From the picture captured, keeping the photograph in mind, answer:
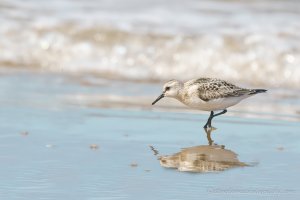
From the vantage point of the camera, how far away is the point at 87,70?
11.4 meters

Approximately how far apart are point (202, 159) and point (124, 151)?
0.62m

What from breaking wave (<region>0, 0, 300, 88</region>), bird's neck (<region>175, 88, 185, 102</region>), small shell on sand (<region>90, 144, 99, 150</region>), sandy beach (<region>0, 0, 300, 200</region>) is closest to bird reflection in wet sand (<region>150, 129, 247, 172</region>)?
sandy beach (<region>0, 0, 300, 200</region>)

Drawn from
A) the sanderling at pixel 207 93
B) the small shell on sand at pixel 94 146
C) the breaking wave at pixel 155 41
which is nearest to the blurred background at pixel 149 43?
the breaking wave at pixel 155 41

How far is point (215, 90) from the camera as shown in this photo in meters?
7.13

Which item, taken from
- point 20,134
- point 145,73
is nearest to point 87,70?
point 145,73

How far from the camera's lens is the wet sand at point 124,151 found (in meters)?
4.83

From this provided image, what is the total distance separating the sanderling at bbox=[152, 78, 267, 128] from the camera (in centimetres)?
708

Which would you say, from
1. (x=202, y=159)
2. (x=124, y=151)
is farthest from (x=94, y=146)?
(x=202, y=159)

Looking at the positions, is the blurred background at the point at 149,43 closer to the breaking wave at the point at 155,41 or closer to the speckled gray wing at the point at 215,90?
the breaking wave at the point at 155,41

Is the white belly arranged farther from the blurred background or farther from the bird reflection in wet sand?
the blurred background

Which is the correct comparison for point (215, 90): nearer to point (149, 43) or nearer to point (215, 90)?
point (215, 90)

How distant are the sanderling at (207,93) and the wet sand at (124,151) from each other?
204 mm

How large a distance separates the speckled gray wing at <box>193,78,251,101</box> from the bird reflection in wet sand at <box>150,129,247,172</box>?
2.81ft

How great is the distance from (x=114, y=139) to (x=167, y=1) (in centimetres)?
788
